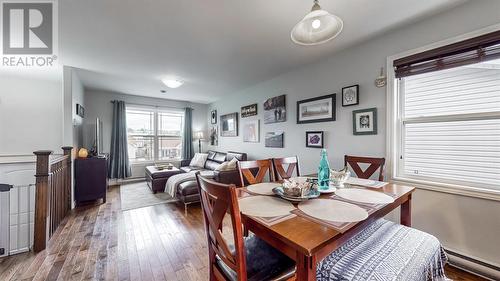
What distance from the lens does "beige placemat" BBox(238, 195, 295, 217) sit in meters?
1.04

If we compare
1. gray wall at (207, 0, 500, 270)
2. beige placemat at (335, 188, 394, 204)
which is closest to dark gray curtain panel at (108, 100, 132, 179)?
gray wall at (207, 0, 500, 270)

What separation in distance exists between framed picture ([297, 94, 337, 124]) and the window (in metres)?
4.17

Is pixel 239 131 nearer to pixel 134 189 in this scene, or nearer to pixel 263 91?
pixel 263 91

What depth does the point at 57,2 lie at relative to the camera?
169cm

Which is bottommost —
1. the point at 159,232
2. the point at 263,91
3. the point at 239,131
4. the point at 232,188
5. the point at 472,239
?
the point at 159,232

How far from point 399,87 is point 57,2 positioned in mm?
3431

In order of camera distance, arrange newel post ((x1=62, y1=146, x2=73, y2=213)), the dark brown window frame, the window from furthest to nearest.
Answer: the window, newel post ((x1=62, y1=146, x2=73, y2=213)), the dark brown window frame

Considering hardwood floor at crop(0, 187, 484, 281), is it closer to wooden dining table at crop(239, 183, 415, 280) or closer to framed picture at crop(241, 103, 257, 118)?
wooden dining table at crop(239, 183, 415, 280)

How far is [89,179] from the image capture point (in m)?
3.41

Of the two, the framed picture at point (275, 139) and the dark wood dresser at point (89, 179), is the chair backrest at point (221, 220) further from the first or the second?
the dark wood dresser at point (89, 179)

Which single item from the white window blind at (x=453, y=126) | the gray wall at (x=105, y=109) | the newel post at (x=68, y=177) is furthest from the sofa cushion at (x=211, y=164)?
the white window blind at (x=453, y=126)

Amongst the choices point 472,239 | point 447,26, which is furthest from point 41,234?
point 447,26

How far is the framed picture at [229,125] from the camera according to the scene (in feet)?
16.3

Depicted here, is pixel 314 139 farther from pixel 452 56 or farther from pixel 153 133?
pixel 153 133
